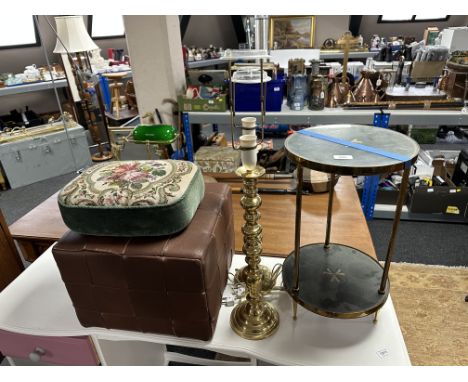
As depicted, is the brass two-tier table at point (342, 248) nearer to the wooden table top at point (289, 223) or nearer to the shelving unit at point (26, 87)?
the wooden table top at point (289, 223)

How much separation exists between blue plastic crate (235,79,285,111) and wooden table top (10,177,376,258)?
0.90 meters

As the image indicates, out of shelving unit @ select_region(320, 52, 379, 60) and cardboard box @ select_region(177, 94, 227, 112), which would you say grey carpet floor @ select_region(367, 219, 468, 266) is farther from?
shelving unit @ select_region(320, 52, 379, 60)

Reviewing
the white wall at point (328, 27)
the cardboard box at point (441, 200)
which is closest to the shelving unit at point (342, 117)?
the cardboard box at point (441, 200)

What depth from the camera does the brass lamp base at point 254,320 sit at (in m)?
0.96

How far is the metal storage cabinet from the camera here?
3447 mm

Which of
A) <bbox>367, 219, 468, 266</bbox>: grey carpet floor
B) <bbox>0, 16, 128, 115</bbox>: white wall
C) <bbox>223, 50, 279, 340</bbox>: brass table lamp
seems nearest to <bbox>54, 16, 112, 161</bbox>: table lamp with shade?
<bbox>0, 16, 128, 115</bbox>: white wall

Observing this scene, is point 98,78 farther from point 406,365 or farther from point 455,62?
point 406,365

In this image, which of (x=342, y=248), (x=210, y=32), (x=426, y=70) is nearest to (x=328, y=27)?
(x=210, y=32)

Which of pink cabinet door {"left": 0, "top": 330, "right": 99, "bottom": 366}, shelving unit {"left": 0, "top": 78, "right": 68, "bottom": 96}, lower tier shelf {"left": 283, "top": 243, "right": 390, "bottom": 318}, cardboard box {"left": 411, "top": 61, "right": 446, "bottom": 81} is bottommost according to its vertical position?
pink cabinet door {"left": 0, "top": 330, "right": 99, "bottom": 366}

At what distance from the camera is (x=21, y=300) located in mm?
1144

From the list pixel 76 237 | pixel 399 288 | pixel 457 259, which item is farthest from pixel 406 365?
pixel 457 259

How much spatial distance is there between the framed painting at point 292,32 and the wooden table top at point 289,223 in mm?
4441

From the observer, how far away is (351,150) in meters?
0.78

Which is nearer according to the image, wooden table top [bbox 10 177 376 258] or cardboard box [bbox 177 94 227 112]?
wooden table top [bbox 10 177 376 258]
